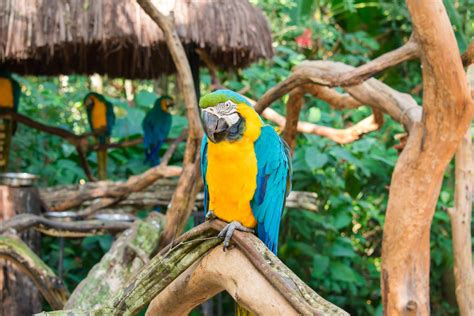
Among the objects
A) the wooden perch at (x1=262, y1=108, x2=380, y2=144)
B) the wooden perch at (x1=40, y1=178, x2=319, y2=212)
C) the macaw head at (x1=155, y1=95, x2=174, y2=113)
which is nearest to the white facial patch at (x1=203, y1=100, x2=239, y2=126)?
the wooden perch at (x1=262, y1=108, x2=380, y2=144)

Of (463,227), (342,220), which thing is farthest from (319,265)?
(463,227)

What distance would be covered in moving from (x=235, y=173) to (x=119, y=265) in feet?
3.53

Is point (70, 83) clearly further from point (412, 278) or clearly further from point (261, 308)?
point (261, 308)

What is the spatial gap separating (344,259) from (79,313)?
2.87m

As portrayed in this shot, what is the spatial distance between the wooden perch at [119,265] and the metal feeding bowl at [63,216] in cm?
45

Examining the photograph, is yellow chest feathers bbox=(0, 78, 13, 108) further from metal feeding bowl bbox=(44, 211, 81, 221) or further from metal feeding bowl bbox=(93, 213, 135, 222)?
metal feeding bowl bbox=(93, 213, 135, 222)

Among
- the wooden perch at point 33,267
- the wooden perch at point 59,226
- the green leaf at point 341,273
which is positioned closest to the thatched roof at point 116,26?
the wooden perch at point 59,226

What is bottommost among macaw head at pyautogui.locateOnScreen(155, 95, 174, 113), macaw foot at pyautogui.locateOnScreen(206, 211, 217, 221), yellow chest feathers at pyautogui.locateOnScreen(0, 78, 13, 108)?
macaw foot at pyautogui.locateOnScreen(206, 211, 217, 221)

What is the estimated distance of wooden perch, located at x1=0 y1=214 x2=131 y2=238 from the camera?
2182 mm

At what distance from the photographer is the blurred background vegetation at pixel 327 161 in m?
3.48

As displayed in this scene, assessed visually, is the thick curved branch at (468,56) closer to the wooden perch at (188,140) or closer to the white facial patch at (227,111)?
the white facial patch at (227,111)

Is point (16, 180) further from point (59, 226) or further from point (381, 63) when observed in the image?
point (381, 63)

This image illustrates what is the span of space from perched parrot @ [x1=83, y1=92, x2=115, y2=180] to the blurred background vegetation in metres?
0.23

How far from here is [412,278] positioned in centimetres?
181
